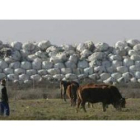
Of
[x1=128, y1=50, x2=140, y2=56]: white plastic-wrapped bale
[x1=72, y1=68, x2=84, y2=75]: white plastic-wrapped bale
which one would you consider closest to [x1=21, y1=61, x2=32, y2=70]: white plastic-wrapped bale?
[x1=72, y1=68, x2=84, y2=75]: white plastic-wrapped bale

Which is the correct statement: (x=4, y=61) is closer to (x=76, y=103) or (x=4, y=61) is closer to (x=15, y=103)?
(x=15, y=103)

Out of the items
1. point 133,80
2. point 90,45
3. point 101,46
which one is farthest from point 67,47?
point 133,80

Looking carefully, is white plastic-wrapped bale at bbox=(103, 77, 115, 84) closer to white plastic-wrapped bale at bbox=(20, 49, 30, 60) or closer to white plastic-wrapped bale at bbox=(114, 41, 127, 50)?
white plastic-wrapped bale at bbox=(114, 41, 127, 50)

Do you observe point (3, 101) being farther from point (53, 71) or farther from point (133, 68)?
point (133, 68)

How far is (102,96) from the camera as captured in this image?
15.2 m

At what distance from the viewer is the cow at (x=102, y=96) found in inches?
590

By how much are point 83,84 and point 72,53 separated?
114cm

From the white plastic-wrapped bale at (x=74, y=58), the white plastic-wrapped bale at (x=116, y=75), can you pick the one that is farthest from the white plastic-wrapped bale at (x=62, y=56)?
the white plastic-wrapped bale at (x=116, y=75)

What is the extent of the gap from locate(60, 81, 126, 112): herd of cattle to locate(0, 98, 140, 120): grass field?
14 cm

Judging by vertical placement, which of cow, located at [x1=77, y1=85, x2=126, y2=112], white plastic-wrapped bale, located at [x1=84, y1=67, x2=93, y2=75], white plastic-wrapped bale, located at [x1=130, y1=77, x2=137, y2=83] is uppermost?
white plastic-wrapped bale, located at [x1=84, y1=67, x2=93, y2=75]

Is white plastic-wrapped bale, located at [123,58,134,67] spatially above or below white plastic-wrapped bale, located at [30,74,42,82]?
above

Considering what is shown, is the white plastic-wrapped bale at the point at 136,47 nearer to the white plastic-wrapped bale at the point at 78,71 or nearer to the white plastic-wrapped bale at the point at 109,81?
the white plastic-wrapped bale at the point at 109,81

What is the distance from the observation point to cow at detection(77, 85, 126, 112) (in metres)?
15.0

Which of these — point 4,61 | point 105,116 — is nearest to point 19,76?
point 4,61
